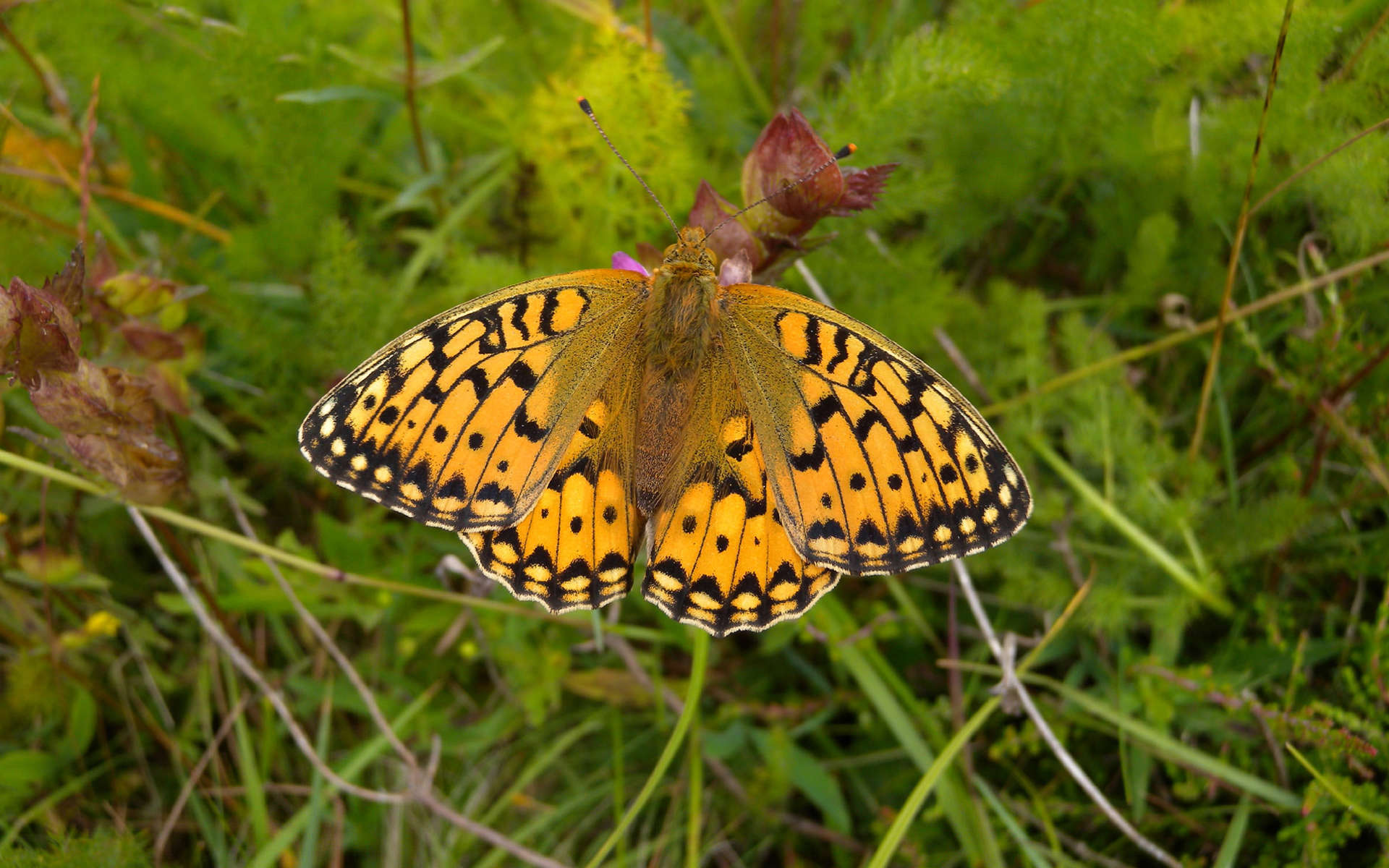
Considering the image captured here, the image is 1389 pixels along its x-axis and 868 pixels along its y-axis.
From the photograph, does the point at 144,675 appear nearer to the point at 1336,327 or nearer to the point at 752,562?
the point at 752,562

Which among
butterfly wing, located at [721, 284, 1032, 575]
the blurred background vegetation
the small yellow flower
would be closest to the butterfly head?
butterfly wing, located at [721, 284, 1032, 575]

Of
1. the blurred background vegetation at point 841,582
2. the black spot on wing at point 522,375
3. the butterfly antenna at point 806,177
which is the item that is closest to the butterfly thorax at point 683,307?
the butterfly antenna at point 806,177

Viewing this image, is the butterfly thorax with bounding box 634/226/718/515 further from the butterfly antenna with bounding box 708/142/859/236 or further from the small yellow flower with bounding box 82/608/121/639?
the small yellow flower with bounding box 82/608/121/639

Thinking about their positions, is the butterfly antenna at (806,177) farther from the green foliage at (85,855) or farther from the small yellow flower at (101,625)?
the green foliage at (85,855)

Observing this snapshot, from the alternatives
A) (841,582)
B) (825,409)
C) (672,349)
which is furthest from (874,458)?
(841,582)

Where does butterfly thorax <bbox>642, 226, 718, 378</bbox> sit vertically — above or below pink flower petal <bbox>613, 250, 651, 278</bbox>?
below

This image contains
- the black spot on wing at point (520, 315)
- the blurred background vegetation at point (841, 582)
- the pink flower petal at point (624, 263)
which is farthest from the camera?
the blurred background vegetation at point (841, 582)

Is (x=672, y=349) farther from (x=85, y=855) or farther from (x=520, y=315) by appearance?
(x=85, y=855)
